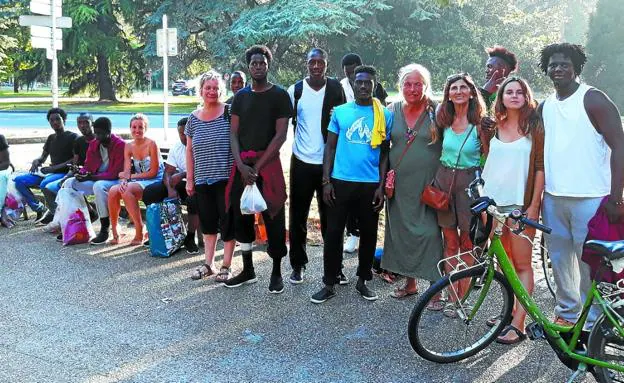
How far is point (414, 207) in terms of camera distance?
4.92 metres

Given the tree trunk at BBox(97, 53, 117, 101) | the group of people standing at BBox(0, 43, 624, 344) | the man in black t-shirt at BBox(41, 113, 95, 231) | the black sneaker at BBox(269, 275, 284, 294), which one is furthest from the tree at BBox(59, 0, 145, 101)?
the black sneaker at BBox(269, 275, 284, 294)

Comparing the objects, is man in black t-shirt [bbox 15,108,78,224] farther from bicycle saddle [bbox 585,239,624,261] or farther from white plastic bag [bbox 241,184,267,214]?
bicycle saddle [bbox 585,239,624,261]

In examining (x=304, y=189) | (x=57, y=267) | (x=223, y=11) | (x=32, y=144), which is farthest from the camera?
(x=223, y=11)

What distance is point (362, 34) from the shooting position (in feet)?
96.1

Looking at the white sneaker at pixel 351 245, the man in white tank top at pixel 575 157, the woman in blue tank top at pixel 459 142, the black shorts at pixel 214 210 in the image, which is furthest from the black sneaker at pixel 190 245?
the man in white tank top at pixel 575 157

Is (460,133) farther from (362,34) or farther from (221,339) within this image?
(362,34)

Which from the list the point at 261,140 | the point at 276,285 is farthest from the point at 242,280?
the point at 261,140

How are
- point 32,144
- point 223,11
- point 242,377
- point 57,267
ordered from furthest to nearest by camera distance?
1. point 223,11
2. point 32,144
3. point 57,267
4. point 242,377

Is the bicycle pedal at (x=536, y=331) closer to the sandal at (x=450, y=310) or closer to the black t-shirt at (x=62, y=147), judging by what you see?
the sandal at (x=450, y=310)

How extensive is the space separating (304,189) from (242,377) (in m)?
1.98

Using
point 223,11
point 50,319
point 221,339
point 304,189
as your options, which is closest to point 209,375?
point 221,339

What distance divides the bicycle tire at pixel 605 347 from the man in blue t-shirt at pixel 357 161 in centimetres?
193

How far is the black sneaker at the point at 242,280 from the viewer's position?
554cm

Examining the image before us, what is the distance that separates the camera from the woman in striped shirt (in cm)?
555
